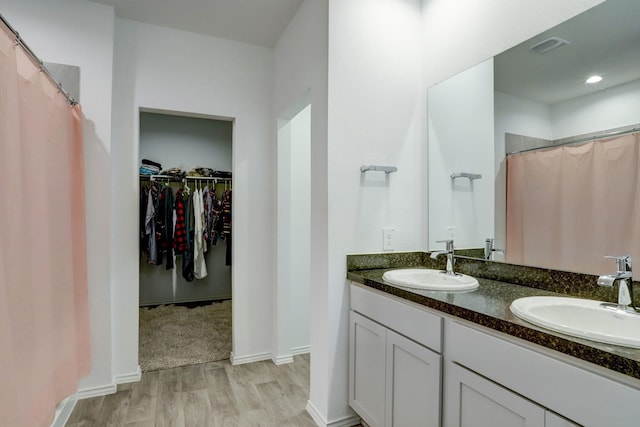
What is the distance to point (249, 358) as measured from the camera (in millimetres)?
2908

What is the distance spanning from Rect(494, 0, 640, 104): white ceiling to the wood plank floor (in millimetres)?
2227

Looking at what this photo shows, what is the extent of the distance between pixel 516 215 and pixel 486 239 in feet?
0.68

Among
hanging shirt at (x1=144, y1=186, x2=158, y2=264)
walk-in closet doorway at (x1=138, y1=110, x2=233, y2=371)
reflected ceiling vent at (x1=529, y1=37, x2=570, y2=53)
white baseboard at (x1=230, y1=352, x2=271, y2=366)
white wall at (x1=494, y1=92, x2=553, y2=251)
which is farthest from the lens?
hanging shirt at (x1=144, y1=186, x2=158, y2=264)

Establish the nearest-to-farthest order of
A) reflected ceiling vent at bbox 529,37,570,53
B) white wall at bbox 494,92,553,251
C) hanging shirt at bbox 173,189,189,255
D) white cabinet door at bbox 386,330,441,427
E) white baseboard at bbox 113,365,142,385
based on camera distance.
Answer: white cabinet door at bbox 386,330,441,427
reflected ceiling vent at bbox 529,37,570,53
white wall at bbox 494,92,553,251
white baseboard at bbox 113,365,142,385
hanging shirt at bbox 173,189,189,255

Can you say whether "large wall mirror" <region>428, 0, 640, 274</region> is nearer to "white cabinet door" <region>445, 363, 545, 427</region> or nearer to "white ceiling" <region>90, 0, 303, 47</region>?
"white cabinet door" <region>445, 363, 545, 427</region>

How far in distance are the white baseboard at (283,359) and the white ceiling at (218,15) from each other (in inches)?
108

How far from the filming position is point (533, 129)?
1646 mm

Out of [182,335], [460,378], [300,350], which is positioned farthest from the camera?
[182,335]

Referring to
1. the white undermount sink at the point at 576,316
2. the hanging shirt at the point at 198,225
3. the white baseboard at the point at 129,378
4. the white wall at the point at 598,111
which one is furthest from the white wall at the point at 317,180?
the hanging shirt at the point at 198,225

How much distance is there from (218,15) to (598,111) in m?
2.49

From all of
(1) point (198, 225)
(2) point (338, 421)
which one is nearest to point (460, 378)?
(2) point (338, 421)

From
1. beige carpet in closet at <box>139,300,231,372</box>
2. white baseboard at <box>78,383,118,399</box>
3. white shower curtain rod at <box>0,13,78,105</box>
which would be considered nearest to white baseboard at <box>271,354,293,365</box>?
beige carpet in closet at <box>139,300,231,372</box>

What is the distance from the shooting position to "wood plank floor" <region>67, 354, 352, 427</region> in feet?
6.77

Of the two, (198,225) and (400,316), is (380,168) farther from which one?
(198,225)
